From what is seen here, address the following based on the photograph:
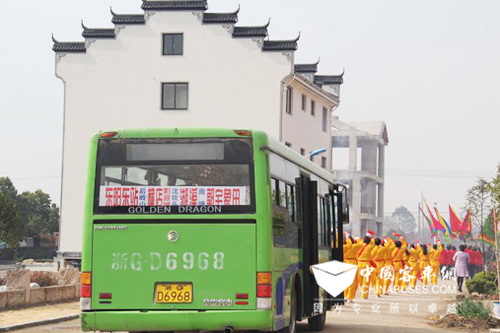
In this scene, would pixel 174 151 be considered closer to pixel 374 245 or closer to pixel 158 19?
pixel 374 245

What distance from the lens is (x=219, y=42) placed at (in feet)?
148

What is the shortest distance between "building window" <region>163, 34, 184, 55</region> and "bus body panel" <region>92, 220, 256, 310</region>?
111 ft

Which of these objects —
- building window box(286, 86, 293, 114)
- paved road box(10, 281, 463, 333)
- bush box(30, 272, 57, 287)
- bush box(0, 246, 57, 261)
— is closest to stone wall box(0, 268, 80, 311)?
bush box(30, 272, 57, 287)

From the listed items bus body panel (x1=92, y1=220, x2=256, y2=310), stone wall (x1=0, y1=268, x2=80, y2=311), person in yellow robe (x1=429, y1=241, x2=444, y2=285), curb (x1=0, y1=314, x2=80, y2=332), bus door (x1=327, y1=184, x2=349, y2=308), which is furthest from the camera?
person in yellow robe (x1=429, y1=241, x2=444, y2=285)

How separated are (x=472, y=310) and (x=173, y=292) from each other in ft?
29.3

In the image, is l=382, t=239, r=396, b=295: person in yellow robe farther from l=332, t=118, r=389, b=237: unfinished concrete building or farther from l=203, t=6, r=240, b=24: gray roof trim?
l=332, t=118, r=389, b=237: unfinished concrete building

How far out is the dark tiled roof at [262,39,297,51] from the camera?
44.1m

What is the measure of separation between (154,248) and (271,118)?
108 ft

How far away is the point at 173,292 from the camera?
12062 millimetres

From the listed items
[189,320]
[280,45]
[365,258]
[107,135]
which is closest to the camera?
[189,320]

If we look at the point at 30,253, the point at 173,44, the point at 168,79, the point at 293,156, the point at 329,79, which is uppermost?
the point at 329,79

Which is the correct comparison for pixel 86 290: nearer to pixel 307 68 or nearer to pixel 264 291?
pixel 264 291

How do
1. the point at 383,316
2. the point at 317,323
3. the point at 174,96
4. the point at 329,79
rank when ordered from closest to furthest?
the point at 317,323 → the point at 383,316 → the point at 174,96 → the point at 329,79

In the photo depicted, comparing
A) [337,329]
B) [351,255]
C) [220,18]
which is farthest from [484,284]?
[220,18]
